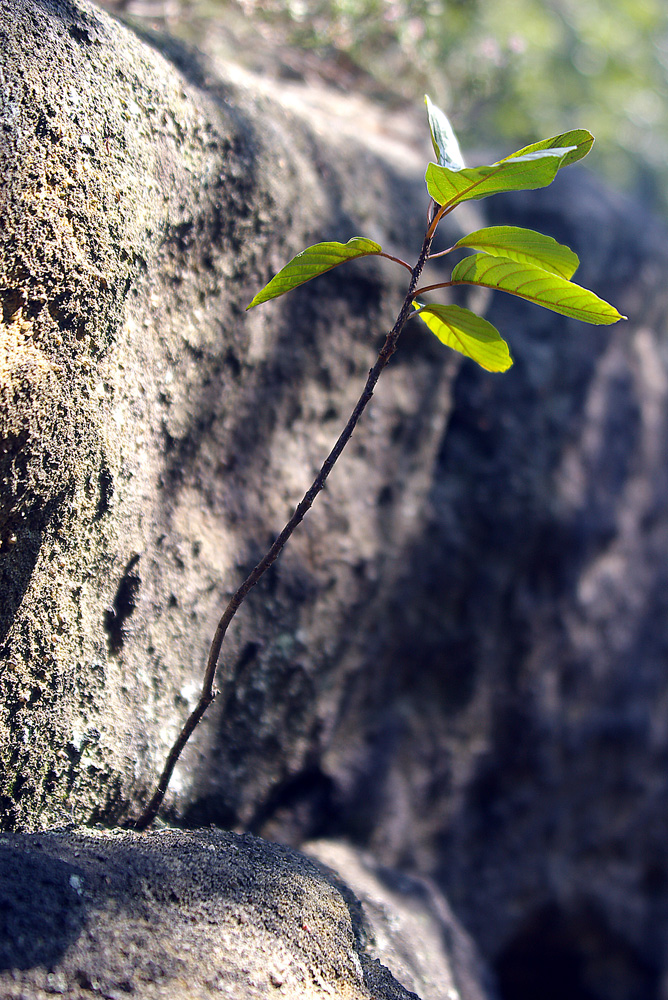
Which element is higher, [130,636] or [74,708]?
[130,636]

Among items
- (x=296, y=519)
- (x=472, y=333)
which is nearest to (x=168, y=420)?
(x=296, y=519)

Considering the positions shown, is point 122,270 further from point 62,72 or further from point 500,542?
point 500,542

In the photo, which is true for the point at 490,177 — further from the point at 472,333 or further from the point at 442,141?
the point at 472,333

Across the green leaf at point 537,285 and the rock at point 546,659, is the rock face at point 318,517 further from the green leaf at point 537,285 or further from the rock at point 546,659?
the green leaf at point 537,285

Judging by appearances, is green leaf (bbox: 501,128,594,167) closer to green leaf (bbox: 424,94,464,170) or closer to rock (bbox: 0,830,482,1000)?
green leaf (bbox: 424,94,464,170)

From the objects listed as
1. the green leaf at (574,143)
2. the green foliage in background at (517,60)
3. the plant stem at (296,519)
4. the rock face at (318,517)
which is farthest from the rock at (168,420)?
the green foliage in background at (517,60)

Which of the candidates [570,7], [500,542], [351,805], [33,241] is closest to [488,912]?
[351,805]
